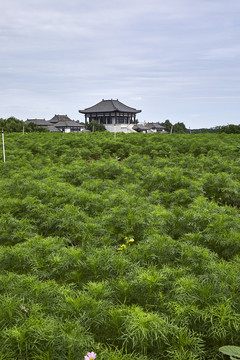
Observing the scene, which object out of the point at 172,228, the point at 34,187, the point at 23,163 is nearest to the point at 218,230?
the point at 172,228

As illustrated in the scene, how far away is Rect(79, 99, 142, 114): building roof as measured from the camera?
169 feet

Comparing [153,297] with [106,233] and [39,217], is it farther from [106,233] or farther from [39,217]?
[39,217]

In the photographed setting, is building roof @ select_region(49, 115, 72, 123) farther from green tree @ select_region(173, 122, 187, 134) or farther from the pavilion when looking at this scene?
green tree @ select_region(173, 122, 187, 134)

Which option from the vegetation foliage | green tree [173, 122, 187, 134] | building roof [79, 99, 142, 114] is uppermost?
building roof [79, 99, 142, 114]

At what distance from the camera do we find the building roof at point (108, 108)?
→ 5141 centimetres

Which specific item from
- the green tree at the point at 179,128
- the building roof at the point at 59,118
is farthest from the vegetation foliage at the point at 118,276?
the building roof at the point at 59,118

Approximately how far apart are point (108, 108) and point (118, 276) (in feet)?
164

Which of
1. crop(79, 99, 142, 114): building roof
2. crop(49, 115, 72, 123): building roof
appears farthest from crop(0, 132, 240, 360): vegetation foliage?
crop(49, 115, 72, 123): building roof

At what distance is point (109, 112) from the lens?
51.7m

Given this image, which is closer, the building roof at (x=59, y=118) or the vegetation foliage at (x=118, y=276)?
the vegetation foliage at (x=118, y=276)

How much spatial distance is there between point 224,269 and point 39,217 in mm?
3484

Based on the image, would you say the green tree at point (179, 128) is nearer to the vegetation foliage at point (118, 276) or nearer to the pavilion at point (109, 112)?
the pavilion at point (109, 112)

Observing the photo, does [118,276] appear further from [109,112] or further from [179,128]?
[179,128]

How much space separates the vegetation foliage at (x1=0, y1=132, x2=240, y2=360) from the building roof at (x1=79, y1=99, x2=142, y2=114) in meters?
45.8
